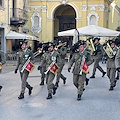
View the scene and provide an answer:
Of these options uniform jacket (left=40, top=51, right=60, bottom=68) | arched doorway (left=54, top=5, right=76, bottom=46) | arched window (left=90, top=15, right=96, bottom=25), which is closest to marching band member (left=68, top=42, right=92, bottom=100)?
uniform jacket (left=40, top=51, right=60, bottom=68)

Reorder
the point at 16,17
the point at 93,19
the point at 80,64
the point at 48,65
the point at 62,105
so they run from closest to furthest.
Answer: the point at 62,105 → the point at 80,64 → the point at 48,65 → the point at 16,17 → the point at 93,19

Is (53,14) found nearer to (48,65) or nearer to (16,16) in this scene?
(16,16)

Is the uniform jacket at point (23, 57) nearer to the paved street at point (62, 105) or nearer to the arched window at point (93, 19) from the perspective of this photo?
the paved street at point (62, 105)

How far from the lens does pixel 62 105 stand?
7055 millimetres

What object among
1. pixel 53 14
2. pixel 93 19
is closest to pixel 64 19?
pixel 53 14

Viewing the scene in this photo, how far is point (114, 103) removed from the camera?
727 cm

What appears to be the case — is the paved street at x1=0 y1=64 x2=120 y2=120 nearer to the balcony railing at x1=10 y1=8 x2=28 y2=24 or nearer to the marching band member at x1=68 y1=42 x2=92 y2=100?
the marching band member at x1=68 y1=42 x2=92 y2=100

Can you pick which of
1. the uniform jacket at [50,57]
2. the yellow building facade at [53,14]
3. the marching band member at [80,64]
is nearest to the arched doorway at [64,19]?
the yellow building facade at [53,14]

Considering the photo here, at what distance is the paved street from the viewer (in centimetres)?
608

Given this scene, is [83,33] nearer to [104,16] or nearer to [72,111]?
[72,111]

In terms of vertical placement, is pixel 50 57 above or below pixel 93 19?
below

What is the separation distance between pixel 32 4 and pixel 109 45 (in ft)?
78.1

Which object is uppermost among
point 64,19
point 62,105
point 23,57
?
point 64,19

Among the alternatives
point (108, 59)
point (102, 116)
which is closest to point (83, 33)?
point (108, 59)
